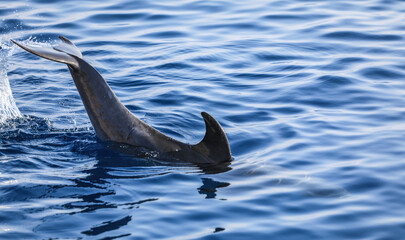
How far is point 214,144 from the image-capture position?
8.28 metres

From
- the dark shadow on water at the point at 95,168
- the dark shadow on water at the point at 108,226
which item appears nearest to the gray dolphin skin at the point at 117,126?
the dark shadow on water at the point at 95,168

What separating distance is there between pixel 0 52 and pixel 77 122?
4.18 m

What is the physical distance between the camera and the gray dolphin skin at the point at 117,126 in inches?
330

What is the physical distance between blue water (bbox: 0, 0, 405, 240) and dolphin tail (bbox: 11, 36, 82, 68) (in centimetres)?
133

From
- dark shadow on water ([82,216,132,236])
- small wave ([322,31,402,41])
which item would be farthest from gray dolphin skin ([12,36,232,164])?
small wave ([322,31,402,41])

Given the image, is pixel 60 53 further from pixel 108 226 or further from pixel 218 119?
pixel 218 119

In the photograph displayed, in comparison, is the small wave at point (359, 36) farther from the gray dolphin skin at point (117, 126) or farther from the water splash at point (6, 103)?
the water splash at point (6, 103)

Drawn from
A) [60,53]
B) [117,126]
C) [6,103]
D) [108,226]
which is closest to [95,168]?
[117,126]

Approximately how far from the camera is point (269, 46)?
14141 mm

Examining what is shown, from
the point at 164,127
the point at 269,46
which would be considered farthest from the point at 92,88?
the point at 269,46

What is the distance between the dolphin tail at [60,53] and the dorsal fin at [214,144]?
1965mm

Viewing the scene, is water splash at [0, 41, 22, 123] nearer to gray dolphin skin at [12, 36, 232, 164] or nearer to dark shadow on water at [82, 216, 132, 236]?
gray dolphin skin at [12, 36, 232, 164]

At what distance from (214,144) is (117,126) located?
4.68 ft

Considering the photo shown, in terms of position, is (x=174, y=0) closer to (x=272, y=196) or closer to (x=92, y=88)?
(x=92, y=88)
